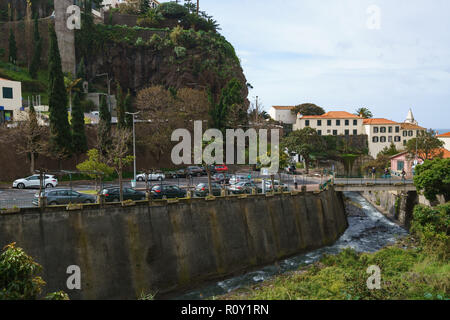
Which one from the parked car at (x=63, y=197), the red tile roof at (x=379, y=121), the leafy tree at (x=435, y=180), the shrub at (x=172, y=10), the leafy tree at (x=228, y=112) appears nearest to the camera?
the parked car at (x=63, y=197)

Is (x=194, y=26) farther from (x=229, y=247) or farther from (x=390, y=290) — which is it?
(x=390, y=290)

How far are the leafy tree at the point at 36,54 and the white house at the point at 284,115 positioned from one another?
60762 millimetres

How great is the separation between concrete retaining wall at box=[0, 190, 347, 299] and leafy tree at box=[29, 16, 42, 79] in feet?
218

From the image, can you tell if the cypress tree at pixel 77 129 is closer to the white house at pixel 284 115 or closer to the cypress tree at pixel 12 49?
the cypress tree at pixel 12 49

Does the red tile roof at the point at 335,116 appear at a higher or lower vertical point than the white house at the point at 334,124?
higher

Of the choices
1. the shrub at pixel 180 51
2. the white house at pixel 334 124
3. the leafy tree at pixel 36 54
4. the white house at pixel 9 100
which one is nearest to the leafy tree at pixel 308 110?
the white house at pixel 334 124

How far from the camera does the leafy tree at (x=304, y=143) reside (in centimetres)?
7206

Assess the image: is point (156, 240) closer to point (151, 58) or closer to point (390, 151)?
point (151, 58)

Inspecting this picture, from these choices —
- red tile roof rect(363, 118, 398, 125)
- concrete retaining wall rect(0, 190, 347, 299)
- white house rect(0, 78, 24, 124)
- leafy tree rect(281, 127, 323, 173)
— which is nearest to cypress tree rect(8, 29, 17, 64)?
white house rect(0, 78, 24, 124)

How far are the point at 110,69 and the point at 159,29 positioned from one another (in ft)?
53.7

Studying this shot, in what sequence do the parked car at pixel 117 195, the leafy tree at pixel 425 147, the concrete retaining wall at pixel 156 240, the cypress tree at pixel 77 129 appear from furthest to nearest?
the leafy tree at pixel 425 147 → the cypress tree at pixel 77 129 → the parked car at pixel 117 195 → the concrete retaining wall at pixel 156 240

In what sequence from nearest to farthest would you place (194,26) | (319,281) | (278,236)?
(319,281), (278,236), (194,26)
